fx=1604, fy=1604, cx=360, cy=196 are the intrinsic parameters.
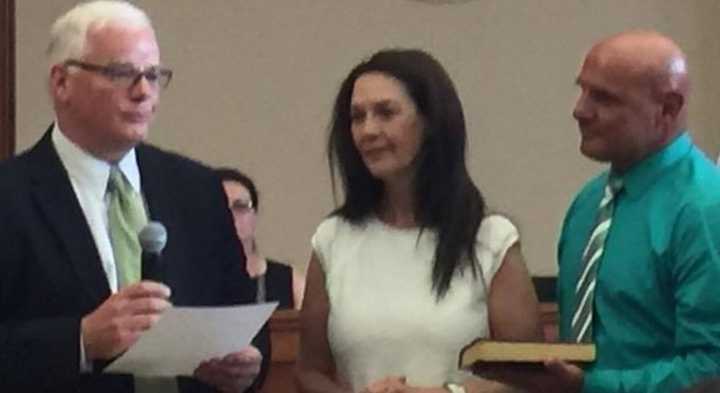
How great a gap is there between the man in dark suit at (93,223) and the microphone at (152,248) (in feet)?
0.15

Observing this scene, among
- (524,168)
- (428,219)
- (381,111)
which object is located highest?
(381,111)

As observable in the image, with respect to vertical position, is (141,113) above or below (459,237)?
above

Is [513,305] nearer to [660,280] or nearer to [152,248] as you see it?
[660,280]

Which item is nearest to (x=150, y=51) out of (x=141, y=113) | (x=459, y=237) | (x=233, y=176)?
(x=141, y=113)

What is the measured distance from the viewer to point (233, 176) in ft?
15.5

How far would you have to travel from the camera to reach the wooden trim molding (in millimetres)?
5266

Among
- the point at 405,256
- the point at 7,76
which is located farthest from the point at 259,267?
the point at 405,256

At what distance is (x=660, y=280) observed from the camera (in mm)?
3012

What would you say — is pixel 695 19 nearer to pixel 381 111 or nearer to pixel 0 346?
pixel 381 111

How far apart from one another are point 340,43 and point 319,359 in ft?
7.69

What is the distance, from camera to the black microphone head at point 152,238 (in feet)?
8.99

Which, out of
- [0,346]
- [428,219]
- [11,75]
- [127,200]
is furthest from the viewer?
[11,75]

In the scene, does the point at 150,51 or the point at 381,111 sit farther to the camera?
the point at 381,111

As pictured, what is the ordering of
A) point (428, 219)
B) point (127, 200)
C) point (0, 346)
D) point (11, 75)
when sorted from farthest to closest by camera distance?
point (11, 75) < point (428, 219) < point (127, 200) < point (0, 346)
